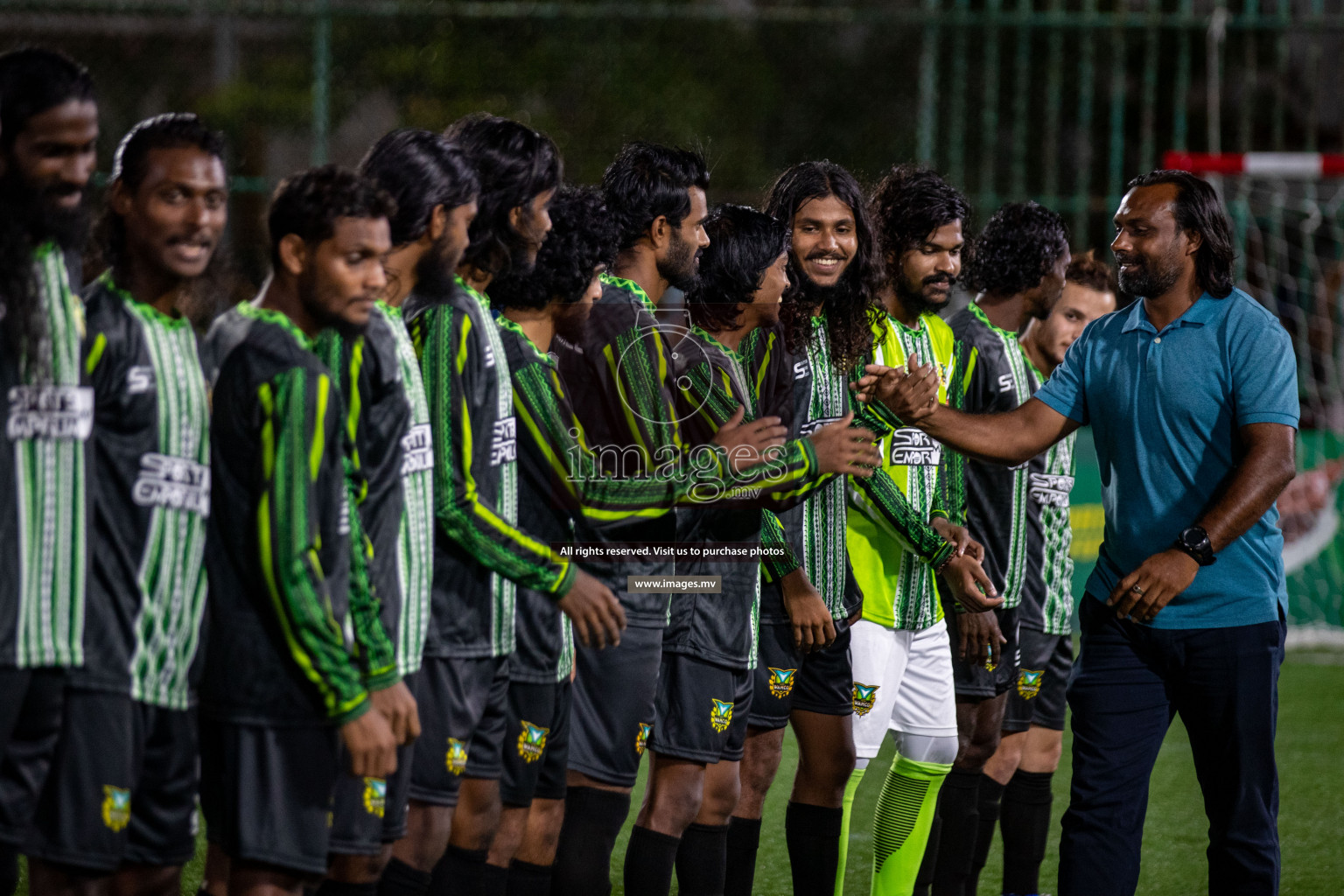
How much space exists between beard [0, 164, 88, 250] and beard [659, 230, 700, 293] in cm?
152

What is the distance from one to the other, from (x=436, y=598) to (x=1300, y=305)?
7956 millimetres

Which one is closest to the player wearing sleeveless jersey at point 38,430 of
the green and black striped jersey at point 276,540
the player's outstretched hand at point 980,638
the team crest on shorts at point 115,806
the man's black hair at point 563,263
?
the team crest on shorts at point 115,806

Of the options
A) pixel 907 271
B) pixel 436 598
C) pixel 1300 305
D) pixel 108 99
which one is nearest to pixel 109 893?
pixel 436 598

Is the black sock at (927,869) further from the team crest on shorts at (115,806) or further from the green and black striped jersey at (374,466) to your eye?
the team crest on shorts at (115,806)

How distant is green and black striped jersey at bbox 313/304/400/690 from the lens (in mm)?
2646

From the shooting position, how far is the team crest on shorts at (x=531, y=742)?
3236mm

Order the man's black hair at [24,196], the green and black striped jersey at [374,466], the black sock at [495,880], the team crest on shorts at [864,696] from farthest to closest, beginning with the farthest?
the team crest on shorts at [864,696] < the black sock at [495,880] < the green and black striped jersey at [374,466] < the man's black hair at [24,196]

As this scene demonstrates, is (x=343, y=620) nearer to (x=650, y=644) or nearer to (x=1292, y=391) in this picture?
(x=650, y=644)

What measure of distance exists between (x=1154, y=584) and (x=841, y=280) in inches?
46.1

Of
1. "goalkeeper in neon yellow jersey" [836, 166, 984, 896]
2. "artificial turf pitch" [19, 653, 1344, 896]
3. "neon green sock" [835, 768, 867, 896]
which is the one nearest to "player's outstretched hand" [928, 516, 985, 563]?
"goalkeeper in neon yellow jersey" [836, 166, 984, 896]

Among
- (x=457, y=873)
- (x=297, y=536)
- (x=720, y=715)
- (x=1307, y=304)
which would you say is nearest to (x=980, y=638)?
(x=720, y=715)

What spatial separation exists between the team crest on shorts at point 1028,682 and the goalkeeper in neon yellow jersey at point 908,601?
1.94ft

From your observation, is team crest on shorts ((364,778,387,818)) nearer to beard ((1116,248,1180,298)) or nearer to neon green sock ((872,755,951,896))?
neon green sock ((872,755,951,896))

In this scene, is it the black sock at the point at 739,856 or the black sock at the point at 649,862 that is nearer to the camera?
the black sock at the point at 649,862
